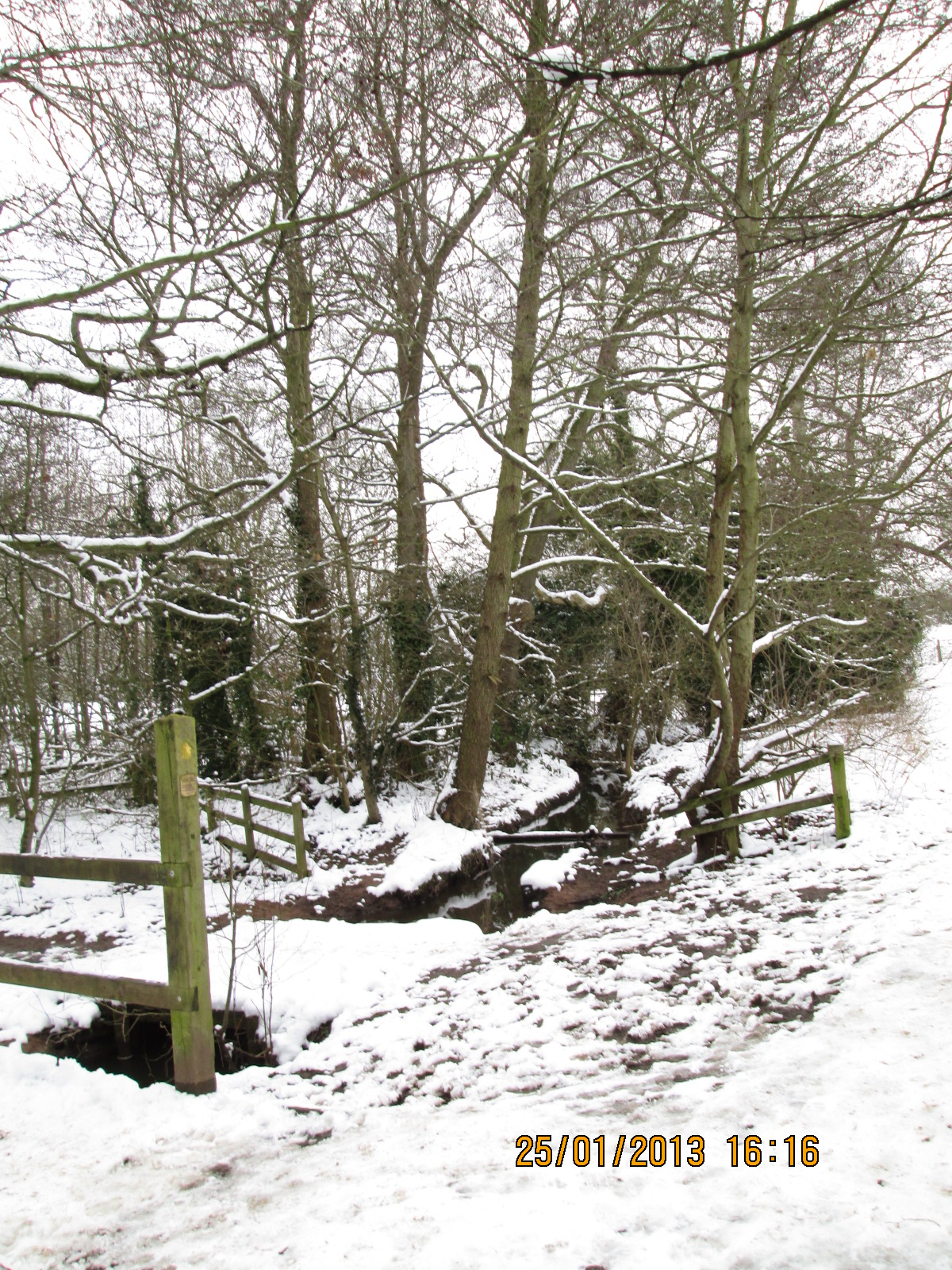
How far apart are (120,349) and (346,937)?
198 inches

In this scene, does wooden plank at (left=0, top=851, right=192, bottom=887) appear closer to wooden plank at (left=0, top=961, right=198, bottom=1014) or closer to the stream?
wooden plank at (left=0, top=961, right=198, bottom=1014)

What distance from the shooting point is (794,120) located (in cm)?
721

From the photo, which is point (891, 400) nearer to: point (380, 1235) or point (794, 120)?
point (794, 120)

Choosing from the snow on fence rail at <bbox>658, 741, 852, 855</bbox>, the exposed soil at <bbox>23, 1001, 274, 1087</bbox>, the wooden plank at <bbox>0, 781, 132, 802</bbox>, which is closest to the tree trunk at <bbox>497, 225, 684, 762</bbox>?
the snow on fence rail at <bbox>658, 741, 852, 855</bbox>

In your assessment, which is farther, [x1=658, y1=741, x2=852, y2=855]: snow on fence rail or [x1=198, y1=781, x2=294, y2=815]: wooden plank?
[x1=198, y1=781, x2=294, y2=815]: wooden plank

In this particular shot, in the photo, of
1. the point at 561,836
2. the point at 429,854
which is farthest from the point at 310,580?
the point at 561,836

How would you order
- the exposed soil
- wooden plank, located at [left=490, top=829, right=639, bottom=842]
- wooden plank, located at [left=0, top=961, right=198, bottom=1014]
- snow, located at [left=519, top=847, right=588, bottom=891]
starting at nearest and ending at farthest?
wooden plank, located at [left=0, top=961, right=198, bottom=1014] → the exposed soil → snow, located at [left=519, top=847, right=588, bottom=891] → wooden plank, located at [left=490, top=829, right=639, bottom=842]

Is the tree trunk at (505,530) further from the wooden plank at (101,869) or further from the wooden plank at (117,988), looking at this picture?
the wooden plank at (117,988)

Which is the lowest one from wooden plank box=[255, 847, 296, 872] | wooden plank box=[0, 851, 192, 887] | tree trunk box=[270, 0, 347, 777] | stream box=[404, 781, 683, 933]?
stream box=[404, 781, 683, 933]

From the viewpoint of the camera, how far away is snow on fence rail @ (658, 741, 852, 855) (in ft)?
23.6

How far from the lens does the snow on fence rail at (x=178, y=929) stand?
135 inches

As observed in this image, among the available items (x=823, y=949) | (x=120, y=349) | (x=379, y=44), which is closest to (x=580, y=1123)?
(x=823, y=949)

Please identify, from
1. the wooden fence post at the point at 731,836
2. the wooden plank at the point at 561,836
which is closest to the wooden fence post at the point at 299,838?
the wooden plank at the point at 561,836

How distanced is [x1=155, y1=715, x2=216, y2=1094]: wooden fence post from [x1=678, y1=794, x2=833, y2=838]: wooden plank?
551 cm
